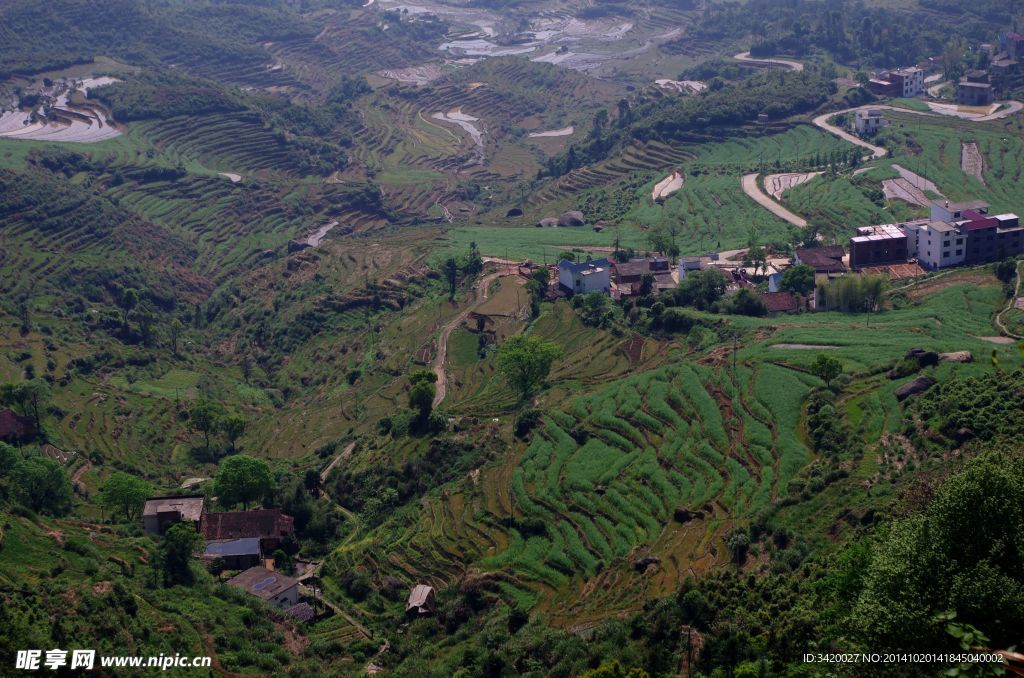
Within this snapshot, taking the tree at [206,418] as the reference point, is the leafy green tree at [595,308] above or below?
above

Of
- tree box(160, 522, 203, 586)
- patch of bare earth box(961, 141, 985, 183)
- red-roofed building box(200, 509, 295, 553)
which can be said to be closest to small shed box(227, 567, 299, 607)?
tree box(160, 522, 203, 586)

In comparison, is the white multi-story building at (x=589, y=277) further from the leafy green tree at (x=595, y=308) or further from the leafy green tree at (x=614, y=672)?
the leafy green tree at (x=614, y=672)

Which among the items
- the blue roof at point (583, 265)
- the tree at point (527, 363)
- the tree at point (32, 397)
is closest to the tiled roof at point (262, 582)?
the tree at point (527, 363)

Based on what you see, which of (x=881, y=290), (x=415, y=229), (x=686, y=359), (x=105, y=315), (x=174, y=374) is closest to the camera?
Answer: (x=686, y=359)

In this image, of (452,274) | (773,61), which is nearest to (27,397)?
(452,274)

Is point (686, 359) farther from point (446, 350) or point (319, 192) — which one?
point (319, 192)

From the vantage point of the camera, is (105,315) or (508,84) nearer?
(105,315)

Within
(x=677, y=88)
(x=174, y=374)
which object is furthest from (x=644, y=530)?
(x=677, y=88)

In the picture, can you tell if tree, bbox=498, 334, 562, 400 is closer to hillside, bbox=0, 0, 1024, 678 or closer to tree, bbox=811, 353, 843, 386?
hillside, bbox=0, 0, 1024, 678
